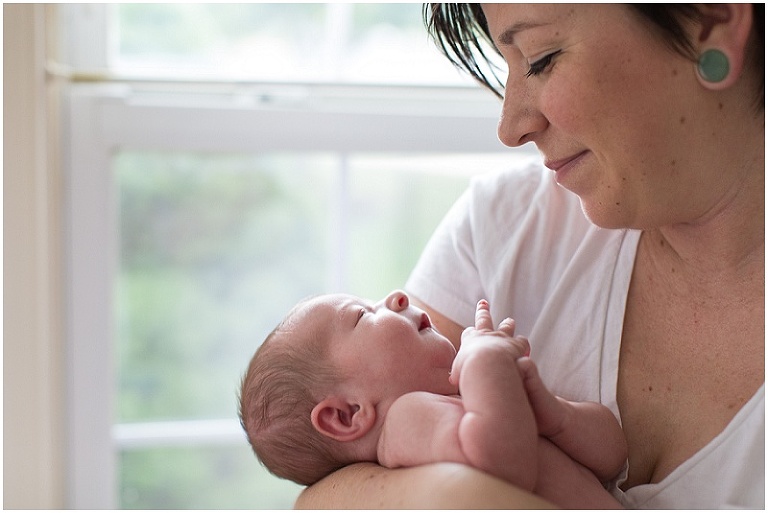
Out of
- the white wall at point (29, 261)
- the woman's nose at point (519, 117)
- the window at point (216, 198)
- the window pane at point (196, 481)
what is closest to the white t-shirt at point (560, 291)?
the woman's nose at point (519, 117)

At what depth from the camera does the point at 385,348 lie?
1.30 metres

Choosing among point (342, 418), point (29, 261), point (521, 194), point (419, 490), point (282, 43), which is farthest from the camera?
point (282, 43)

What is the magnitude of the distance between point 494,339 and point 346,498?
32 centimetres

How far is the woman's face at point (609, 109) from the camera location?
1142 millimetres

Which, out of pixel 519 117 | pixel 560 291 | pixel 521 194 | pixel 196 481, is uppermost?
pixel 519 117

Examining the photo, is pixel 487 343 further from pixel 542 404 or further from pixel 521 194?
pixel 521 194

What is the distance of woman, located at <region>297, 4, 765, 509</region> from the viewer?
1.14 meters

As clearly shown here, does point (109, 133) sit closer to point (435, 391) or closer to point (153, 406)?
point (153, 406)

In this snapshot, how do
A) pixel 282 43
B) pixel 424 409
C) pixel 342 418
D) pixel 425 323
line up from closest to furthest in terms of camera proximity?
pixel 424 409 → pixel 342 418 → pixel 425 323 → pixel 282 43

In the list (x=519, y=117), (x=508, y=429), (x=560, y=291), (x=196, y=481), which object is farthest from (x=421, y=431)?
(x=196, y=481)

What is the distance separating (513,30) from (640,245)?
45 centimetres

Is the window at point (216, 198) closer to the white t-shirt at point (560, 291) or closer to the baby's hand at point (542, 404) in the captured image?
the white t-shirt at point (560, 291)

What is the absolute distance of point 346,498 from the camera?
3.88 ft

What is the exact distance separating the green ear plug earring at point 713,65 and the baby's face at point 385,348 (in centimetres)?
58
